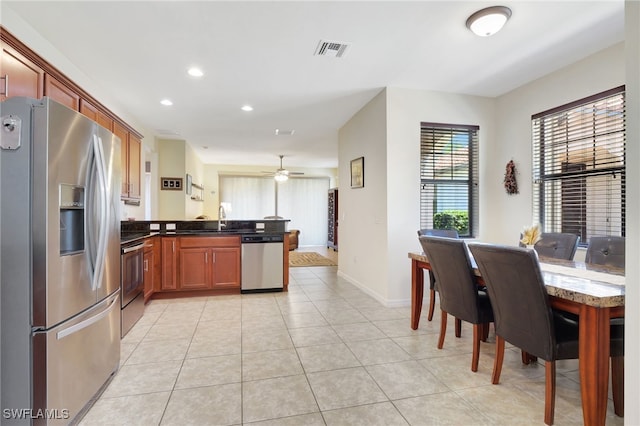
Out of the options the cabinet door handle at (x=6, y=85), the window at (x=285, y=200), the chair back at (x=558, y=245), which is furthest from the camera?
the window at (x=285, y=200)

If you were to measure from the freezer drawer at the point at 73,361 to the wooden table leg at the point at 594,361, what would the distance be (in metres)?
2.60

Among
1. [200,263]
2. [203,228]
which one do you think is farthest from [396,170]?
[200,263]

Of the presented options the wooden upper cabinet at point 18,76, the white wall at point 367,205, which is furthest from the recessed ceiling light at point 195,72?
the white wall at point 367,205

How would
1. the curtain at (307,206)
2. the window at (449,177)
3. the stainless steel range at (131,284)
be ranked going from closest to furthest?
1. the stainless steel range at (131,284)
2. the window at (449,177)
3. the curtain at (307,206)

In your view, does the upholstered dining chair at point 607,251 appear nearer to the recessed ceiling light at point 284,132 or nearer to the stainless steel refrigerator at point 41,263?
the stainless steel refrigerator at point 41,263

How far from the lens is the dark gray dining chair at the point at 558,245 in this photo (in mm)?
2652

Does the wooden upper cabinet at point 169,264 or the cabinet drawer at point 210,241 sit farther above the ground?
the cabinet drawer at point 210,241

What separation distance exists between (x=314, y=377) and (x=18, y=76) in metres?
2.90

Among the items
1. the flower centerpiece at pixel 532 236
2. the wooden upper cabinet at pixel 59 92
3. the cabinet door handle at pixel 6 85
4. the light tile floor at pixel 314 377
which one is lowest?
the light tile floor at pixel 314 377

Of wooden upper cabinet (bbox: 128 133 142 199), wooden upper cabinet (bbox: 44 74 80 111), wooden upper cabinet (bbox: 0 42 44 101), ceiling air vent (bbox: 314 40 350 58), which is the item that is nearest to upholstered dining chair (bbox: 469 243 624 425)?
ceiling air vent (bbox: 314 40 350 58)

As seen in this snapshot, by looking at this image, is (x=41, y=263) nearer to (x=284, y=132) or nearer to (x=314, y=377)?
(x=314, y=377)

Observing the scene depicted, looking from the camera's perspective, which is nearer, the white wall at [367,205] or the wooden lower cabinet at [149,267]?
the wooden lower cabinet at [149,267]

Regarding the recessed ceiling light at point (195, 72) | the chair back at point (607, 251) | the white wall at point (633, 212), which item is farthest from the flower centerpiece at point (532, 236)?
the recessed ceiling light at point (195, 72)

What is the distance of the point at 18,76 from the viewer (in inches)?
83.1
